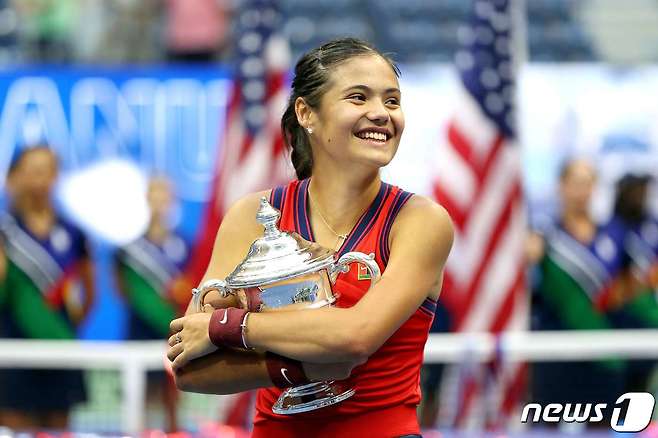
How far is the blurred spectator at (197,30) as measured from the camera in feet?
33.7

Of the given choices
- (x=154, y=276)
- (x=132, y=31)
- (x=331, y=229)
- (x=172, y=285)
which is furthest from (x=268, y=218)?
(x=132, y=31)

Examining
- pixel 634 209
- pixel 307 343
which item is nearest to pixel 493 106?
pixel 634 209

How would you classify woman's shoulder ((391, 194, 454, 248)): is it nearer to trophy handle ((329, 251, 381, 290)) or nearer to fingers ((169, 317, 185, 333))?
trophy handle ((329, 251, 381, 290))

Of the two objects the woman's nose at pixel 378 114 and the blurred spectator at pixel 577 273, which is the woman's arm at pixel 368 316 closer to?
the woman's nose at pixel 378 114

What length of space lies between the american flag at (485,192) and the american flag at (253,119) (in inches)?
35.3

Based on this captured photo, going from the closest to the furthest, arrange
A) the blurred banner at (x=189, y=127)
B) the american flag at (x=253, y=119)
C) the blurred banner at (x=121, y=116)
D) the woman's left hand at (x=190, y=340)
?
1. the woman's left hand at (x=190, y=340)
2. the american flag at (x=253, y=119)
3. the blurred banner at (x=189, y=127)
4. the blurred banner at (x=121, y=116)

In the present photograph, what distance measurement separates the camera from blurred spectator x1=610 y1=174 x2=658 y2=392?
25.1 ft

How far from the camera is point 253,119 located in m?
7.49

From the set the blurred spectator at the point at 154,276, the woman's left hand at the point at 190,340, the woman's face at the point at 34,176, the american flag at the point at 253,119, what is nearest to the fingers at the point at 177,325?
the woman's left hand at the point at 190,340

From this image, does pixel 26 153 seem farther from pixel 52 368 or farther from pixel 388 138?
pixel 388 138

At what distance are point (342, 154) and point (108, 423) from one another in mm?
4833

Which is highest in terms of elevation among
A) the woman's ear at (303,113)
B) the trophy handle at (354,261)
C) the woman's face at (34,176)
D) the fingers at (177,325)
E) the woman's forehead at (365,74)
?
the woman's forehead at (365,74)

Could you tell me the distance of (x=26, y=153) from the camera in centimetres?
749

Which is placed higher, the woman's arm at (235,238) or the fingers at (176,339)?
the woman's arm at (235,238)
